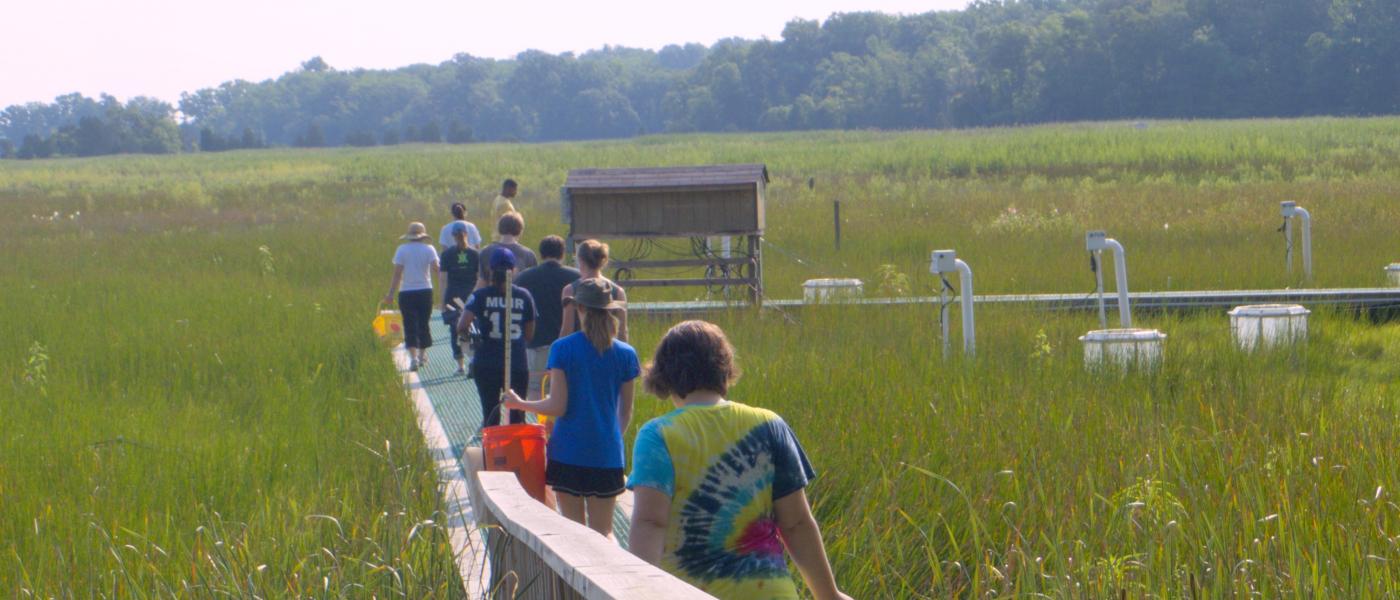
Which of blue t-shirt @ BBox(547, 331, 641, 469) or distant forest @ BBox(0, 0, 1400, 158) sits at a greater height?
distant forest @ BBox(0, 0, 1400, 158)

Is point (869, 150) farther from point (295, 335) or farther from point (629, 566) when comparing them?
point (629, 566)

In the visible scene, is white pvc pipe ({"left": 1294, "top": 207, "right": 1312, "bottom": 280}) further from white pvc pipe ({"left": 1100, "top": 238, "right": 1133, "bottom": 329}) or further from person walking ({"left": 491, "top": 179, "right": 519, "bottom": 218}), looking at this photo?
person walking ({"left": 491, "top": 179, "right": 519, "bottom": 218})

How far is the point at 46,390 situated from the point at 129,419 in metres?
1.95

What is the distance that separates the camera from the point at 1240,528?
5395mm

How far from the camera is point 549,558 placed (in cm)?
357

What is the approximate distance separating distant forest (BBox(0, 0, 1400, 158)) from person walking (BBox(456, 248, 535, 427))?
91949 mm

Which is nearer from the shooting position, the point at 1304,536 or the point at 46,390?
the point at 1304,536

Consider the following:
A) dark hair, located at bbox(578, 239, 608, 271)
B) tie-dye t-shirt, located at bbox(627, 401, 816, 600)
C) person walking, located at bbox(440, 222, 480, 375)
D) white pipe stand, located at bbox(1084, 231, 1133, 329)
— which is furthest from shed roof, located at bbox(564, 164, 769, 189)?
tie-dye t-shirt, located at bbox(627, 401, 816, 600)

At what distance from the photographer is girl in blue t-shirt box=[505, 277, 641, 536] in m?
6.27

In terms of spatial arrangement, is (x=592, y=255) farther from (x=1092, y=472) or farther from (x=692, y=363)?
(x=692, y=363)

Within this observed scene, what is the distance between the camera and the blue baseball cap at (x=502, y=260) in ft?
26.5

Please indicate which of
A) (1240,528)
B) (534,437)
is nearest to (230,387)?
(534,437)

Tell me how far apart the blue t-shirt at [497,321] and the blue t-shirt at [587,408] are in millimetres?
2154

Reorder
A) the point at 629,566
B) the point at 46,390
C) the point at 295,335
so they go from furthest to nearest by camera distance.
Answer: the point at 295,335 < the point at 46,390 < the point at 629,566
